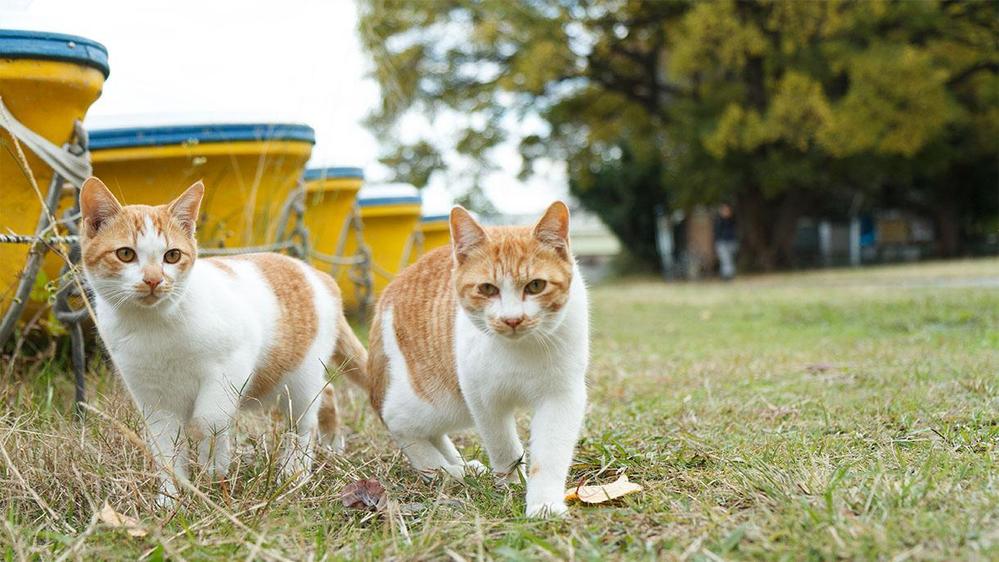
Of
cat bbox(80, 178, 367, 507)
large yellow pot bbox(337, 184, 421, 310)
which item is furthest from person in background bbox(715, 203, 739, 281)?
cat bbox(80, 178, 367, 507)

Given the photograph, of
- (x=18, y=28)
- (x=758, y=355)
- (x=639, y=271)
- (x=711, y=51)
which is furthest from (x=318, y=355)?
(x=639, y=271)

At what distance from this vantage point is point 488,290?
2266mm

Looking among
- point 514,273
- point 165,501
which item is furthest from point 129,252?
point 514,273

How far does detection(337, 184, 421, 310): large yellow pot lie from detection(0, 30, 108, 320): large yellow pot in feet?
12.7

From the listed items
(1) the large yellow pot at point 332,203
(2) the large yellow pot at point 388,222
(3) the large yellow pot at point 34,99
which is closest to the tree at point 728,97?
(2) the large yellow pot at point 388,222

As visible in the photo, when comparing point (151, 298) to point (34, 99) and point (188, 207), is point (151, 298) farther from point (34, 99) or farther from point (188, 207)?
point (34, 99)

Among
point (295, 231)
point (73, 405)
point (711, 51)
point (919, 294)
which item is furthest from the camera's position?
point (711, 51)

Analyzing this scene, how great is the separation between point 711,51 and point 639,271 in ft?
18.4

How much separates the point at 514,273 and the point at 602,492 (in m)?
0.54

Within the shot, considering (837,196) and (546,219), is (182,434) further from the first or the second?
(837,196)

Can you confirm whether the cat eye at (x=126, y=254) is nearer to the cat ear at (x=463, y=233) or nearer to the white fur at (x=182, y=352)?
the white fur at (x=182, y=352)

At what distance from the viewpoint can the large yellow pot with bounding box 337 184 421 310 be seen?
22.6 feet

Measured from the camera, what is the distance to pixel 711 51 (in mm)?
15352

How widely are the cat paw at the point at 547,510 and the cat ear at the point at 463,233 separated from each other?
0.66 meters
